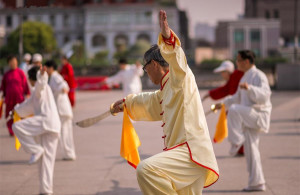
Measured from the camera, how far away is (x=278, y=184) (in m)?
7.21

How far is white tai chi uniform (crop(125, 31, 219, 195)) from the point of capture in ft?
12.9

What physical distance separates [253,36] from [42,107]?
7673 centimetres

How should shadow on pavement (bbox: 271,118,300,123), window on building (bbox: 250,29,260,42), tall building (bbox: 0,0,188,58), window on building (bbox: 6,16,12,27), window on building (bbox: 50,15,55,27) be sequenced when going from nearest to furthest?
shadow on pavement (bbox: 271,118,300,123)
window on building (bbox: 250,29,260,42)
tall building (bbox: 0,0,188,58)
window on building (bbox: 6,16,12,27)
window on building (bbox: 50,15,55,27)

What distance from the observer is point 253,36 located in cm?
8138

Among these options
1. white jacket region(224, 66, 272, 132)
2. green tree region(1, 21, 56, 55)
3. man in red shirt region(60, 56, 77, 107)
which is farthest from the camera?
green tree region(1, 21, 56, 55)

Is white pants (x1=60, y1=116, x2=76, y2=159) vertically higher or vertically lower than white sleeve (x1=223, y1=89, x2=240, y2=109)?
lower

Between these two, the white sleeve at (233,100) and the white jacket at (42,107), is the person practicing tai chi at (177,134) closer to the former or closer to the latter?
the white jacket at (42,107)

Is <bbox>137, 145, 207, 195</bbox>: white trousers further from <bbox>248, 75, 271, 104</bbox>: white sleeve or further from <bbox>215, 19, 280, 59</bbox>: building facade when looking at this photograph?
<bbox>215, 19, 280, 59</bbox>: building facade

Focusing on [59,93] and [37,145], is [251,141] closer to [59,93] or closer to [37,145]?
[37,145]

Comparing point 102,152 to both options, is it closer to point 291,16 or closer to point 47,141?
point 47,141

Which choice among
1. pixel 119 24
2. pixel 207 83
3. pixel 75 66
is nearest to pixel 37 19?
pixel 119 24

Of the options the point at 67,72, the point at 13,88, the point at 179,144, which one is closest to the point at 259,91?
the point at 179,144

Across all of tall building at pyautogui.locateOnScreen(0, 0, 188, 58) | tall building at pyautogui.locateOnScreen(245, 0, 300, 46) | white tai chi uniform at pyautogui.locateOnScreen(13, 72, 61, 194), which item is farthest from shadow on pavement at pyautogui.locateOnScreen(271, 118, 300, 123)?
tall building at pyautogui.locateOnScreen(245, 0, 300, 46)

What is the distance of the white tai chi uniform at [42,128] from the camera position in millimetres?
6891
